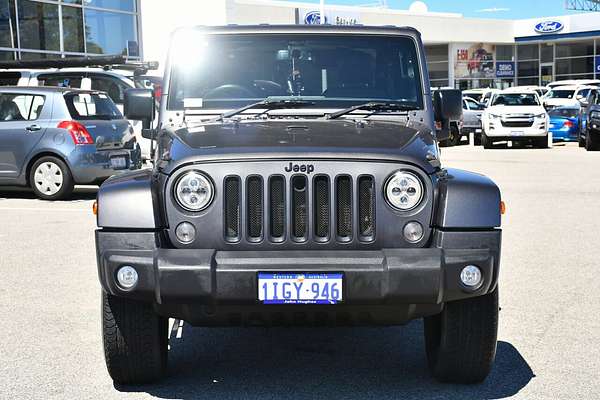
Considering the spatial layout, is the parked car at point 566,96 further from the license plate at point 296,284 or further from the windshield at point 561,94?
the license plate at point 296,284

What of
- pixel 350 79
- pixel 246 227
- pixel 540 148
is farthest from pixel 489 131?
pixel 246 227

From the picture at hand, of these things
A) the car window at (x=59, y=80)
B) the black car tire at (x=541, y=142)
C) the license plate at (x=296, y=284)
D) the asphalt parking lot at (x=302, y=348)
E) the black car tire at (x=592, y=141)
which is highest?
the car window at (x=59, y=80)

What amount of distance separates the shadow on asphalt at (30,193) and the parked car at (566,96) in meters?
18.5

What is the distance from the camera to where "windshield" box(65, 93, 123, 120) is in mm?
13109

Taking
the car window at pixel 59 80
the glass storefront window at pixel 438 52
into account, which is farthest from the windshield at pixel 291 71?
the glass storefront window at pixel 438 52

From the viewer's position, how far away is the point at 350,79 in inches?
229

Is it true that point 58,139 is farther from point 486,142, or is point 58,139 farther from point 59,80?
point 486,142

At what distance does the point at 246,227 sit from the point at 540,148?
78.2ft

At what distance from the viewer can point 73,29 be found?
27391mm

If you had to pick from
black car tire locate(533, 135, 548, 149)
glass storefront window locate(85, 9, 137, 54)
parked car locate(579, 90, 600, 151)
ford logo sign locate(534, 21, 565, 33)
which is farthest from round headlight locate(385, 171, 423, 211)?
ford logo sign locate(534, 21, 565, 33)

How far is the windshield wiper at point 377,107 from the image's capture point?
5477 mm

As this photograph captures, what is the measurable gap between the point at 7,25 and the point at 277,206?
22.3 meters

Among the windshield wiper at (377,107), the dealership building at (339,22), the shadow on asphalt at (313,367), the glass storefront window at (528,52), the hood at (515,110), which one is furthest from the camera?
the glass storefront window at (528,52)

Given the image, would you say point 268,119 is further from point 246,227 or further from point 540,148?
point 540,148
